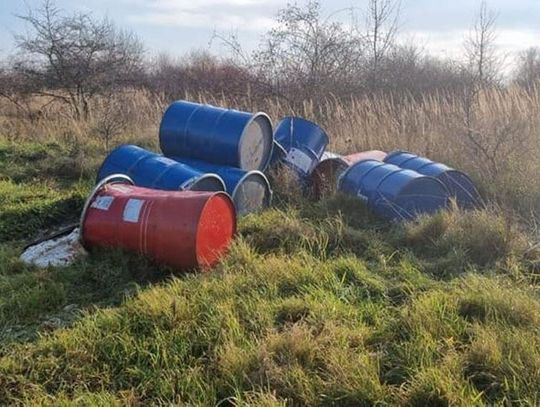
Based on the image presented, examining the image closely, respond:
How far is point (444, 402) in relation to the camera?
2.28 metres

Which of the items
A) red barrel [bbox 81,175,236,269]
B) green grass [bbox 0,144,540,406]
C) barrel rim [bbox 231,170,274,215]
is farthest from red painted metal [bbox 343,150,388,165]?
red barrel [bbox 81,175,236,269]

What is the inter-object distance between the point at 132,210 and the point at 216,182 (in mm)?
925

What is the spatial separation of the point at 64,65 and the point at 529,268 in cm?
1165

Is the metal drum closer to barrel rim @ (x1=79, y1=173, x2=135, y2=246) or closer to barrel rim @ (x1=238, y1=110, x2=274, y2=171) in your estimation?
barrel rim @ (x1=238, y1=110, x2=274, y2=171)

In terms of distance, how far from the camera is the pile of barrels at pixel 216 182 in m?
3.83

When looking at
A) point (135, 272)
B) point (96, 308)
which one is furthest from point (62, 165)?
point (96, 308)

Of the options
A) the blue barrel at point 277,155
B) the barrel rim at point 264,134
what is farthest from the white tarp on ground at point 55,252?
the blue barrel at point 277,155

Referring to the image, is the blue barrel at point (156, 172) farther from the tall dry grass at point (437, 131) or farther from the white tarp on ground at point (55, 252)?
the tall dry grass at point (437, 131)

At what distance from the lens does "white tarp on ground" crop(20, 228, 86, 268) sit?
415cm

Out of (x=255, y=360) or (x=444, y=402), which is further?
(x=255, y=360)

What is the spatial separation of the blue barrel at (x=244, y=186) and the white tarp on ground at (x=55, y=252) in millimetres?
1329

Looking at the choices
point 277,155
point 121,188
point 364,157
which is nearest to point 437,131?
point 364,157

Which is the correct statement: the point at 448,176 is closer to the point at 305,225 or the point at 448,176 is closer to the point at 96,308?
the point at 305,225

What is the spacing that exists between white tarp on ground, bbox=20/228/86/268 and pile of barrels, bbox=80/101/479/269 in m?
0.19
